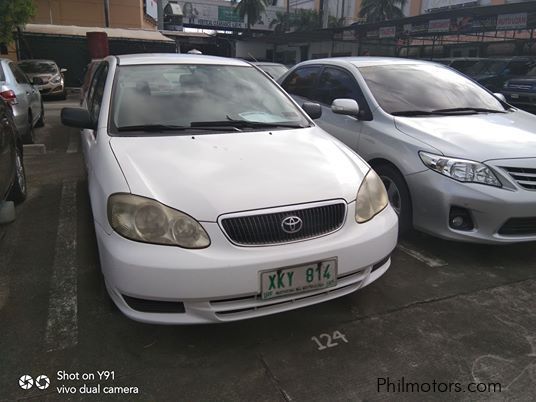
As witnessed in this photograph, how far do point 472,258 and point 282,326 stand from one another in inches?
73.6

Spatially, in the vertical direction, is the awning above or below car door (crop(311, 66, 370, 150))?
above

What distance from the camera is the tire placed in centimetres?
386

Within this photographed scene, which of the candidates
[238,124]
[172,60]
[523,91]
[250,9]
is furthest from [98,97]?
[250,9]

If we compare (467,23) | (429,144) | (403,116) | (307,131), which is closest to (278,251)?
(307,131)

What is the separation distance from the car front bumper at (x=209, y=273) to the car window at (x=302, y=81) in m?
3.44

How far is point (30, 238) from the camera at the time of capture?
401 cm

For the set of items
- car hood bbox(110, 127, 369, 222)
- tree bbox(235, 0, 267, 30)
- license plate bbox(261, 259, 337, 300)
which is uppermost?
tree bbox(235, 0, 267, 30)

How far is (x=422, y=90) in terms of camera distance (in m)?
4.67

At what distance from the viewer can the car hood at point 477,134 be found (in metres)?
3.59

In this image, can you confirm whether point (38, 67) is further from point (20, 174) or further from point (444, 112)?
point (444, 112)

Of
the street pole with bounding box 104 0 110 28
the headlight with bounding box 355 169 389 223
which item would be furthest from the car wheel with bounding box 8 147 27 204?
the street pole with bounding box 104 0 110 28

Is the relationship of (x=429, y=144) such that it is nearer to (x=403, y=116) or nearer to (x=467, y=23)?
(x=403, y=116)

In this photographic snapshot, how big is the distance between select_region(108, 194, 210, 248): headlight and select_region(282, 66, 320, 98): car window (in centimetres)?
363

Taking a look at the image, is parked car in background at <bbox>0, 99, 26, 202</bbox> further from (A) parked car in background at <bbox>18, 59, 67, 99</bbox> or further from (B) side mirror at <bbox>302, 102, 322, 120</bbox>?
(A) parked car in background at <bbox>18, 59, 67, 99</bbox>
